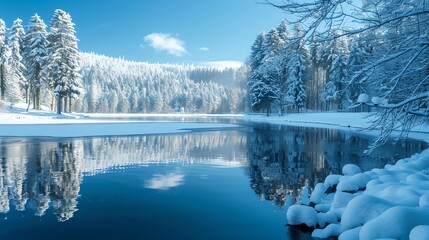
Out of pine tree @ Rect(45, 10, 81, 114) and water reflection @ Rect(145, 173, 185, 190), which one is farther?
pine tree @ Rect(45, 10, 81, 114)

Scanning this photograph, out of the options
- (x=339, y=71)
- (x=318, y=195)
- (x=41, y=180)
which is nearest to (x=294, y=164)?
(x=318, y=195)

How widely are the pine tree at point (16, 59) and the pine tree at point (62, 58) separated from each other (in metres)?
6.44

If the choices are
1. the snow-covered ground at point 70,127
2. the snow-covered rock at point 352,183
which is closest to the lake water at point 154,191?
the snow-covered rock at point 352,183

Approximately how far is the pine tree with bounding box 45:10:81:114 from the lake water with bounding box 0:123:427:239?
30.4 meters

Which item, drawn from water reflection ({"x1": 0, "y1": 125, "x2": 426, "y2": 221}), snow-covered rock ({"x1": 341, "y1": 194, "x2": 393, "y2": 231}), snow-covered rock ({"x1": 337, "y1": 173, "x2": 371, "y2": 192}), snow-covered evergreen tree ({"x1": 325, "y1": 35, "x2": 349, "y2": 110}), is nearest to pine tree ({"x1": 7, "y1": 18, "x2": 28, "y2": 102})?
water reflection ({"x1": 0, "y1": 125, "x2": 426, "y2": 221})

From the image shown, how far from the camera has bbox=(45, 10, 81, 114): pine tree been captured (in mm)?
40688

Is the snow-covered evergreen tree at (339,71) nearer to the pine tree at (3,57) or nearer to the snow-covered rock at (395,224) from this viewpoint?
the snow-covered rock at (395,224)

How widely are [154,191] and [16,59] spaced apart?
48.6m

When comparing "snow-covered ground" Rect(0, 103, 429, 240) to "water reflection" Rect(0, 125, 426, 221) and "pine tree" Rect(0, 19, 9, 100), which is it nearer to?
"water reflection" Rect(0, 125, 426, 221)

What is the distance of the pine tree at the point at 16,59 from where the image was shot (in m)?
45.1

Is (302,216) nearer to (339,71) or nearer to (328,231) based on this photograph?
(328,231)

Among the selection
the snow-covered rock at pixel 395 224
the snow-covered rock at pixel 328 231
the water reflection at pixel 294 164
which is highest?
the snow-covered rock at pixel 395 224

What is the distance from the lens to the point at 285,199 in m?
6.95

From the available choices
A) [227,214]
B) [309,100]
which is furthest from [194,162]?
[309,100]
